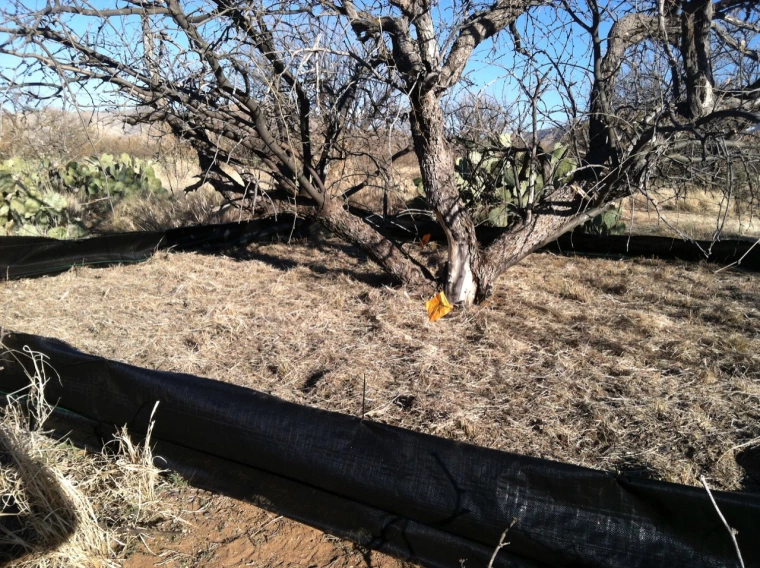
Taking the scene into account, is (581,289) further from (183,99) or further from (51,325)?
(51,325)

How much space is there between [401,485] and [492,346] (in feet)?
6.54

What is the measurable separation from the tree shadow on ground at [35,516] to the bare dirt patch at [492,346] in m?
0.73

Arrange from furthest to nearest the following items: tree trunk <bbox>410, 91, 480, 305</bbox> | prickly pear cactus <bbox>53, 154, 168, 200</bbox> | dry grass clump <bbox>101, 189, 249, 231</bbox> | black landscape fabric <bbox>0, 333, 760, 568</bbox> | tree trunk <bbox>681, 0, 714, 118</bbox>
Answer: prickly pear cactus <bbox>53, 154, 168, 200</bbox> < dry grass clump <bbox>101, 189, 249, 231</bbox> < tree trunk <bbox>410, 91, 480, 305</bbox> < tree trunk <bbox>681, 0, 714, 118</bbox> < black landscape fabric <bbox>0, 333, 760, 568</bbox>

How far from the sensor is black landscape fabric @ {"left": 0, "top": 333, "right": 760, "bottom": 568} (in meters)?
1.90

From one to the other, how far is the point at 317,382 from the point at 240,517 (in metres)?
1.14

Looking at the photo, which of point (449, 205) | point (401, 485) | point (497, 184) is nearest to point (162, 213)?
point (497, 184)

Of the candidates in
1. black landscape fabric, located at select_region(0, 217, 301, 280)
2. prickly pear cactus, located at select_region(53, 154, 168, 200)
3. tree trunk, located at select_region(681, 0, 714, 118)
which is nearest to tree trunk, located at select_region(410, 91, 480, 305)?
tree trunk, located at select_region(681, 0, 714, 118)

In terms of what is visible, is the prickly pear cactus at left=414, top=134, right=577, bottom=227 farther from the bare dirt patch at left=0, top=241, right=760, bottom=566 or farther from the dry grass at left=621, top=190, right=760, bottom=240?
the dry grass at left=621, top=190, right=760, bottom=240

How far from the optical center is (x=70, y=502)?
228 centimetres

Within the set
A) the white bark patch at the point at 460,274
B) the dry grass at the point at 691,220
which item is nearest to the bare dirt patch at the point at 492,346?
the white bark patch at the point at 460,274

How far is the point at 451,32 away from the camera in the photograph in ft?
14.0

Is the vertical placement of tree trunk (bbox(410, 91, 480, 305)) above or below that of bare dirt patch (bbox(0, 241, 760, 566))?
above

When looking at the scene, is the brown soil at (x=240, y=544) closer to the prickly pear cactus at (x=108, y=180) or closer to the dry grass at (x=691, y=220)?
the dry grass at (x=691, y=220)

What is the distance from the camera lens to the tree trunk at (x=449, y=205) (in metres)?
4.54
